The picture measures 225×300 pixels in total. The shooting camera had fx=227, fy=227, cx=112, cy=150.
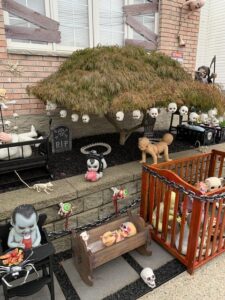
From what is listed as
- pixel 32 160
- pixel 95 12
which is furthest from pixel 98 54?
pixel 32 160

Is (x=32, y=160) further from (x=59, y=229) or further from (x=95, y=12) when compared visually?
(x=95, y=12)

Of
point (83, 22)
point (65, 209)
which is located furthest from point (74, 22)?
point (65, 209)

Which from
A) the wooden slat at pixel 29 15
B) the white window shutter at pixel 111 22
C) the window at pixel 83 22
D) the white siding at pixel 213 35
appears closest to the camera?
the wooden slat at pixel 29 15

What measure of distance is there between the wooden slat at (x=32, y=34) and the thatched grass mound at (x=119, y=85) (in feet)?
1.43

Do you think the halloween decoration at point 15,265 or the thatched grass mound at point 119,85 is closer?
the halloween decoration at point 15,265

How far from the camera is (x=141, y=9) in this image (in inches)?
144

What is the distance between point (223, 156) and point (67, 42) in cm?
259

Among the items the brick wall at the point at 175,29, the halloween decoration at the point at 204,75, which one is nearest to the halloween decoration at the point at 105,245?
the halloween decoration at the point at 204,75

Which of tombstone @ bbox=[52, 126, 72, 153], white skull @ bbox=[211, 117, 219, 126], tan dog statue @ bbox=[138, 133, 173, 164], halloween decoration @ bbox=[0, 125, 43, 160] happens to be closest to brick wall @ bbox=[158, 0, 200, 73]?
white skull @ bbox=[211, 117, 219, 126]

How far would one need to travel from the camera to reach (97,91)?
231cm

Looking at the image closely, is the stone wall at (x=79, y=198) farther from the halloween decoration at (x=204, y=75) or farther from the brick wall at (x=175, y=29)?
the brick wall at (x=175, y=29)

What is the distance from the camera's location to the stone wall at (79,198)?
6.34ft

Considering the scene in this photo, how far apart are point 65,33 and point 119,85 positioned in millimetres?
1437

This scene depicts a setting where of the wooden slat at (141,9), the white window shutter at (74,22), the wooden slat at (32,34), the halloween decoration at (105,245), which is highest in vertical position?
the wooden slat at (141,9)
